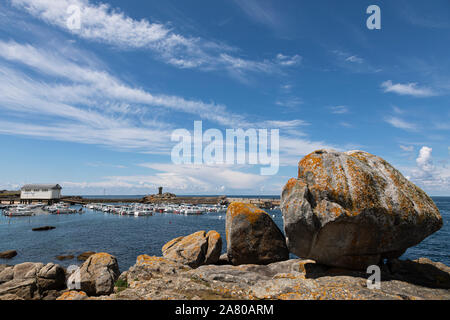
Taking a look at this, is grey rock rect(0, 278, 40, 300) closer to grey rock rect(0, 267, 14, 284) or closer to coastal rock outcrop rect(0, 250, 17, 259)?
grey rock rect(0, 267, 14, 284)

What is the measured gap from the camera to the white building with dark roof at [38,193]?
11519 cm

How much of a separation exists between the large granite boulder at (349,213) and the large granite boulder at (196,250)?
978cm

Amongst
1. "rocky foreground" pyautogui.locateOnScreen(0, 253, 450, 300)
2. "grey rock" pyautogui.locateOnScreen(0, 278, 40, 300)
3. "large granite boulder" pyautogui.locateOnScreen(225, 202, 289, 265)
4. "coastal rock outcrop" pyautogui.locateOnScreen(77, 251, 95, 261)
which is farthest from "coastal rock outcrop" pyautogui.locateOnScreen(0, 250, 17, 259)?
"large granite boulder" pyautogui.locateOnScreen(225, 202, 289, 265)

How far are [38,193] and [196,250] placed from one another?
130 meters

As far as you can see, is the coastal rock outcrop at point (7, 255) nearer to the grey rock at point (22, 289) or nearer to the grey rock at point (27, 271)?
the grey rock at point (27, 271)

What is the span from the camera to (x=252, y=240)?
17.3 metres

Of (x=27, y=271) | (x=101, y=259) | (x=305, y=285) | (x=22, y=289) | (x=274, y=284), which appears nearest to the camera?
(x=305, y=285)

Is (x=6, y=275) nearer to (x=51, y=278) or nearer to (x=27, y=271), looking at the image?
(x=27, y=271)

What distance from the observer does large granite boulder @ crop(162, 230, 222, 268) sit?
60.1 feet

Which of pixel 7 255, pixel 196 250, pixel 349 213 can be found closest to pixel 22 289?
pixel 196 250

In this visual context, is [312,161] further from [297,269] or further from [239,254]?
[239,254]

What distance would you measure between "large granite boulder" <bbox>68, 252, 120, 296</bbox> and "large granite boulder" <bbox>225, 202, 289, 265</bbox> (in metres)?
8.56
